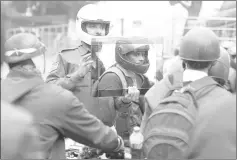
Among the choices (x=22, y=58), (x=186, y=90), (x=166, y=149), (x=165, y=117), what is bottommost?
(x=166, y=149)

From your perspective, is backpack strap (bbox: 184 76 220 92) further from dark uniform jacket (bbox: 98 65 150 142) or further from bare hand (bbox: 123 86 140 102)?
dark uniform jacket (bbox: 98 65 150 142)

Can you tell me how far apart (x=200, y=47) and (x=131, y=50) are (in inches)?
43.5

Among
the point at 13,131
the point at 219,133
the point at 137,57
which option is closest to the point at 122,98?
the point at 137,57

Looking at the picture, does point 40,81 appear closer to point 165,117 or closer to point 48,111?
point 48,111

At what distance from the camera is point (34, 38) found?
2.75m

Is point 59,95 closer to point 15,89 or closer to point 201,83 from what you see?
point 15,89

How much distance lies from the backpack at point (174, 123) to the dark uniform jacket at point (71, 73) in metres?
1.19

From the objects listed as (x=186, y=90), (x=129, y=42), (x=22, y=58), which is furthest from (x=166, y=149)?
(x=129, y=42)

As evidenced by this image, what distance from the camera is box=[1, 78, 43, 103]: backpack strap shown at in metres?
2.41

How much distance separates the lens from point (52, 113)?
8.24 ft

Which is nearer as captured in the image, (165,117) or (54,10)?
(165,117)

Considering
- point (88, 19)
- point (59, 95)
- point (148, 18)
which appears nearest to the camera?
point (59, 95)

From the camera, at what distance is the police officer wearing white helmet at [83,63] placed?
3.54 metres

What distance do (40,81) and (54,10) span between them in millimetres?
16851
